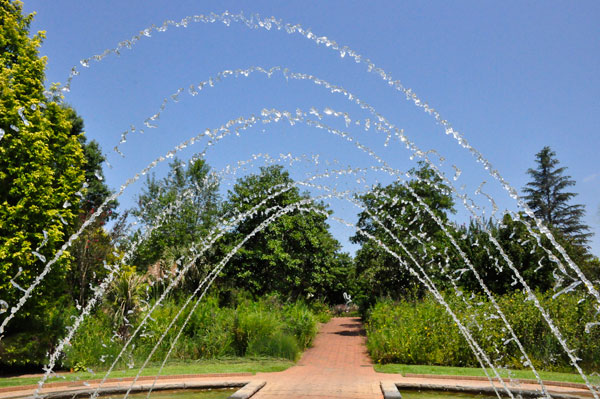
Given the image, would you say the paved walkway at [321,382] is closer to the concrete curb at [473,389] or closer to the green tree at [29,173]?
the concrete curb at [473,389]

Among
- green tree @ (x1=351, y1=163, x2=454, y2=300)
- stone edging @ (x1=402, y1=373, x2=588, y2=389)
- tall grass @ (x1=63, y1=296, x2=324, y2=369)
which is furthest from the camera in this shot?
green tree @ (x1=351, y1=163, x2=454, y2=300)

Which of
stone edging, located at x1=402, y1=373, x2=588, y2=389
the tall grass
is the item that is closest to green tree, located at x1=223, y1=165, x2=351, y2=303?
the tall grass

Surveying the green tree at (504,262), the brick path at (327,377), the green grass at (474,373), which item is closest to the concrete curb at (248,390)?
the brick path at (327,377)

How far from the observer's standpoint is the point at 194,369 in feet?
33.7

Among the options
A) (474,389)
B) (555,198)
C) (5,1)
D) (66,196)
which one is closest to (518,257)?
(474,389)

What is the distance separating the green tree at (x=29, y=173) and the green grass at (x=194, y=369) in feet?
7.26

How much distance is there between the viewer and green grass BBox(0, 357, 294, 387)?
9150 mm

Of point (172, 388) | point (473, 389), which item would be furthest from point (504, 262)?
point (172, 388)

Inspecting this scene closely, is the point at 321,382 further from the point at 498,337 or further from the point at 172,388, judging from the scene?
the point at 498,337

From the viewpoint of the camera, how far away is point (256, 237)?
90.1ft

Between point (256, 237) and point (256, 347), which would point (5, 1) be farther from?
point (256, 237)

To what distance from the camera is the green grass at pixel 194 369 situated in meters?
9.15

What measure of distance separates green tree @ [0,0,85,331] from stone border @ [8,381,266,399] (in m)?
3.82

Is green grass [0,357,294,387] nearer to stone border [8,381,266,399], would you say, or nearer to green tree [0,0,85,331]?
stone border [8,381,266,399]
